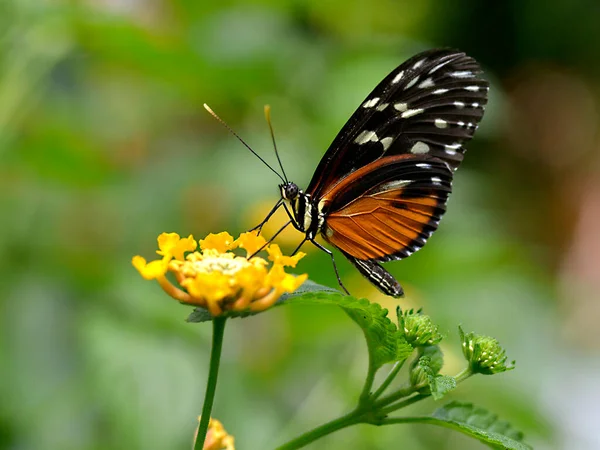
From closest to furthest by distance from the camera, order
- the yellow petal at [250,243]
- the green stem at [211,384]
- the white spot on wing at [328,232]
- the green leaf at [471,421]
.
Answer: the green stem at [211,384] < the green leaf at [471,421] < the yellow petal at [250,243] < the white spot on wing at [328,232]

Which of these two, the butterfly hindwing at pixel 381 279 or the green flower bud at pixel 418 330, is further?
the butterfly hindwing at pixel 381 279

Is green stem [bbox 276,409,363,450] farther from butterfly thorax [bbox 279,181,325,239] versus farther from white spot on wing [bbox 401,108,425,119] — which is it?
white spot on wing [bbox 401,108,425,119]

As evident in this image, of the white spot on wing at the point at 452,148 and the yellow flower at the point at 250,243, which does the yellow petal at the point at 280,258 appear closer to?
the yellow flower at the point at 250,243

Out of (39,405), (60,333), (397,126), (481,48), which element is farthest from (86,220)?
(481,48)

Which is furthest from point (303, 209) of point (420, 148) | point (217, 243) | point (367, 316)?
point (367, 316)

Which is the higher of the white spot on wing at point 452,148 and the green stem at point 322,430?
the white spot on wing at point 452,148

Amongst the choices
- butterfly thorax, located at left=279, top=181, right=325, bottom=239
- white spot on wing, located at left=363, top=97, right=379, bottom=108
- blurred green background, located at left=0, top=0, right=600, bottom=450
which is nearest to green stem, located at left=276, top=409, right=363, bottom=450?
butterfly thorax, located at left=279, top=181, right=325, bottom=239

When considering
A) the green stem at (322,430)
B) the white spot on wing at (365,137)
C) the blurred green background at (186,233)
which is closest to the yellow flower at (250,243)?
the green stem at (322,430)
